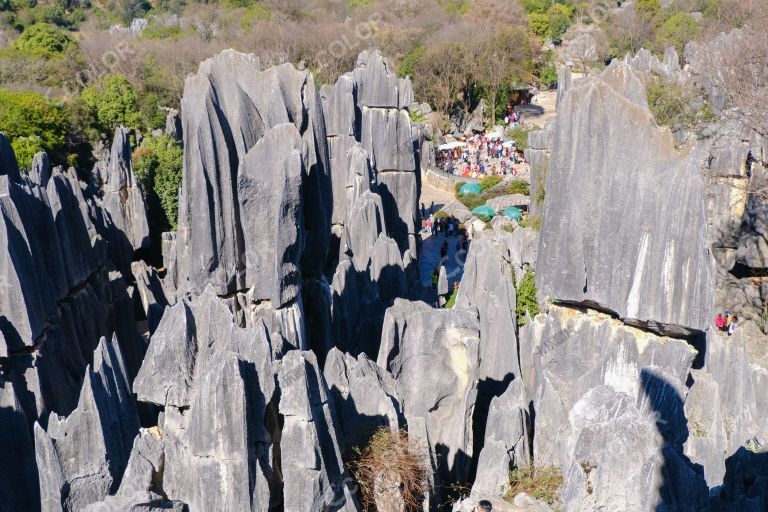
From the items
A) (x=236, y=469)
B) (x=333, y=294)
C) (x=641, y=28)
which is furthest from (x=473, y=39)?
(x=236, y=469)

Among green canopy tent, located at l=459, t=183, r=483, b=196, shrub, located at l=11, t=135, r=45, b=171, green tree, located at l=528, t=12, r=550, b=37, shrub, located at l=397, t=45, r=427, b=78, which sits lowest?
green canopy tent, located at l=459, t=183, r=483, b=196

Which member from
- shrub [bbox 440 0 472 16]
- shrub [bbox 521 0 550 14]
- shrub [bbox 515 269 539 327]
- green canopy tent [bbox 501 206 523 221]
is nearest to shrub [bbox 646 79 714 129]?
green canopy tent [bbox 501 206 523 221]

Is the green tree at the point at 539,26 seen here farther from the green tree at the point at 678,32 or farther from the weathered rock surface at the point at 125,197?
the weathered rock surface at the point at 125,197

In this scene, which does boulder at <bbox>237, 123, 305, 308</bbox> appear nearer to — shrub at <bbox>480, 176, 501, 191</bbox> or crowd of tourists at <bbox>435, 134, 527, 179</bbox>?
shrub at <bbox>480, 176, 501, 191</bbox>

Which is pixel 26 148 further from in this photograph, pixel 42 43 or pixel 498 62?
pixel 498 62

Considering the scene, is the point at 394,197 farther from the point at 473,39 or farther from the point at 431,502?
the point at 473,39

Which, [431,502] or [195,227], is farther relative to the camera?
[195,227]
